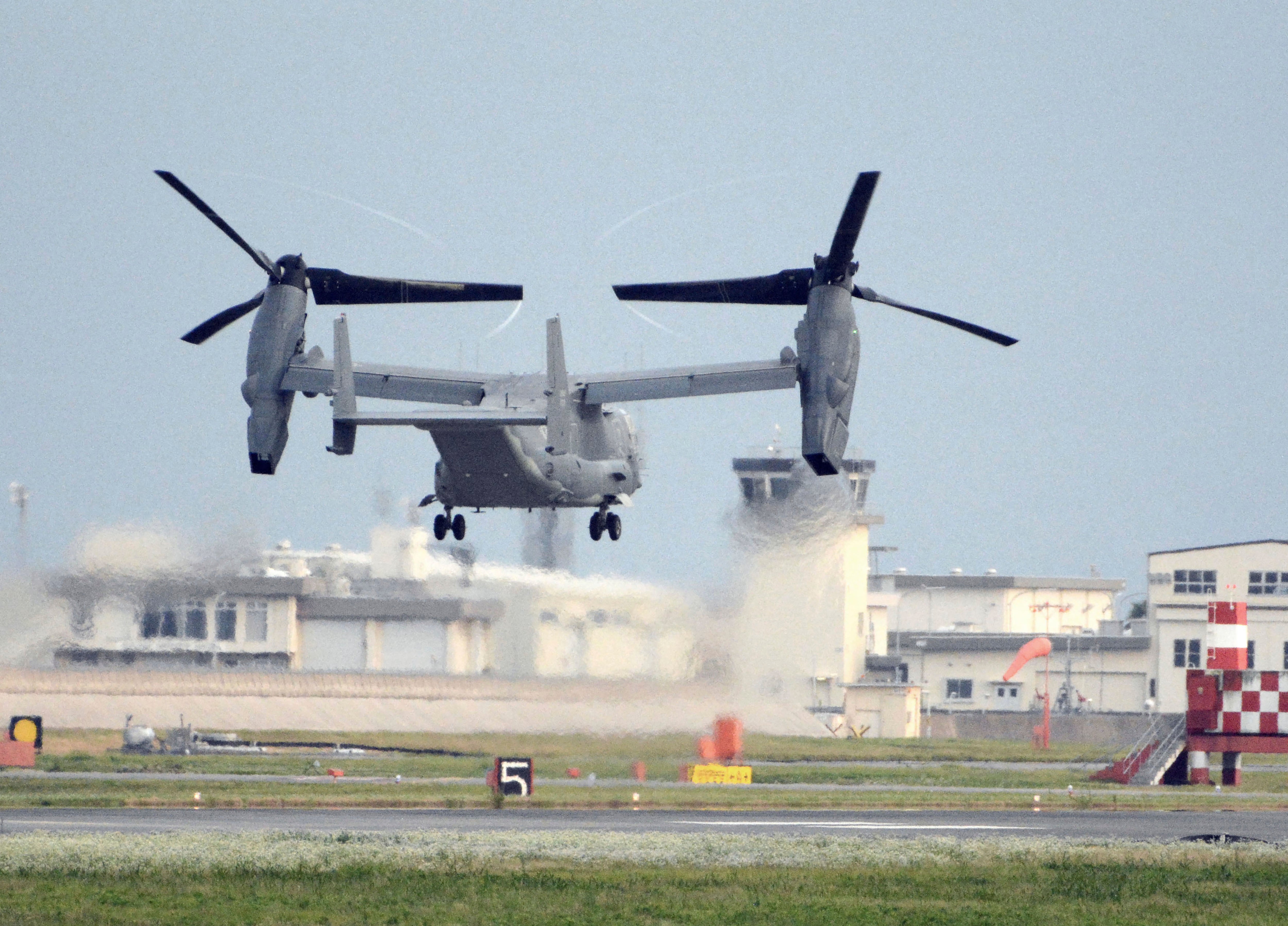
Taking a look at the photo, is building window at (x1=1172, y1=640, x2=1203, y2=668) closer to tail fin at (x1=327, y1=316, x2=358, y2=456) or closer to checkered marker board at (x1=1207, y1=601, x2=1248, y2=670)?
checkered marker board at (x1=1207, y1=601, x2=1248, y2=670)

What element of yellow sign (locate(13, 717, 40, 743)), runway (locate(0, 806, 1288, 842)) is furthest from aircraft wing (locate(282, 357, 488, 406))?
yellow sign (locate(13, 717, 40, 743))

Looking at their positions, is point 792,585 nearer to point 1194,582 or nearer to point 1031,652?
point 1031,652

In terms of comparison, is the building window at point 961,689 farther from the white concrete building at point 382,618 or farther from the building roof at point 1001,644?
the white concrete building at point 382,618

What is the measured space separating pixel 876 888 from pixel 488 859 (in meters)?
7.40

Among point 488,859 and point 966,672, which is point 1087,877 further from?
point 966,672

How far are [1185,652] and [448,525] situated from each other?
69179 mm

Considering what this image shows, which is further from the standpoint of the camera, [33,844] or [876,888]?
[33,844]

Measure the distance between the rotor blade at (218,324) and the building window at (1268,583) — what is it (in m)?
76.7

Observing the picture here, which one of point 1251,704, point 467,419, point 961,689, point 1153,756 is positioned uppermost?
point 467,419

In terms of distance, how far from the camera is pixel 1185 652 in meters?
98.9

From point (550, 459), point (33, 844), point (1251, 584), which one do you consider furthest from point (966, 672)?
point (33, 844)

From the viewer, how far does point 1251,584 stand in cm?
9862

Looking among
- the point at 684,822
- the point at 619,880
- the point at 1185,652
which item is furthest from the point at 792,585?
the point at 1185,652

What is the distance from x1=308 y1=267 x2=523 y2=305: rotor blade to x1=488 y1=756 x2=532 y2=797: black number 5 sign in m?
15.6
